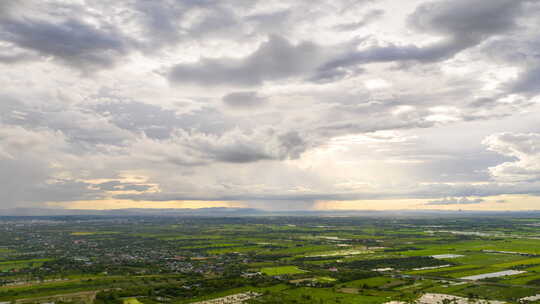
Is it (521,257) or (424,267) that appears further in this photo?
(521,257)

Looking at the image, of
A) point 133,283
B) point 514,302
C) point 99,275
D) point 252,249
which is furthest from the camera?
point 252,249

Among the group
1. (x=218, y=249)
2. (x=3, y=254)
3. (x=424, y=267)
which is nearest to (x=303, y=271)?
(x=424, y=267)

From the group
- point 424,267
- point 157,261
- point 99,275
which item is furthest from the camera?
point 157,261

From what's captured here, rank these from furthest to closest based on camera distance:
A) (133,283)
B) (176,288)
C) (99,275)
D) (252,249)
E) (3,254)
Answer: (252,249)
(3,254)
(99,275)
(133,283)
(176,288)

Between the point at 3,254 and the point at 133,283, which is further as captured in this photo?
the point at 3,254

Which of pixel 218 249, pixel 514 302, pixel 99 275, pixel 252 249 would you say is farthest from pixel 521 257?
pixel 99 275

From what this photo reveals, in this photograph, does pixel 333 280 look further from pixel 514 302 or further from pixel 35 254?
pixel 35 254

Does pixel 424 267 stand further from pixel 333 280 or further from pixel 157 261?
pixel 157 261

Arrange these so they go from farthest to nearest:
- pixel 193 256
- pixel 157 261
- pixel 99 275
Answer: pixel 193 256 → pixel 157 261 → pixel 99 275
